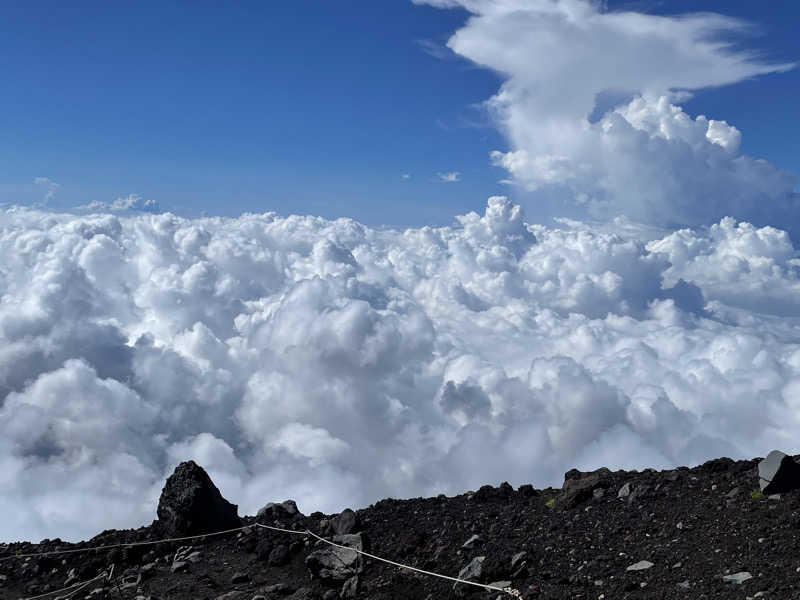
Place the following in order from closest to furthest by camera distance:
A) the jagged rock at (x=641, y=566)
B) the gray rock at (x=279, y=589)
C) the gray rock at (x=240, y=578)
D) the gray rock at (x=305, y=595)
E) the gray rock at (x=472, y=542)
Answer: the jagged rock at (x=641, y=566)
the gray rock at (x=305, y=595)
the gray rock at (x=279, y=589)
the gray rock at (x=472, y=542)
the gray rock at (x=240, y=578)

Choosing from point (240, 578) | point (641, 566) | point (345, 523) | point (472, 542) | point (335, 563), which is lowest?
point (641, 566)

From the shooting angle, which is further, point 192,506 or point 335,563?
point 192,506

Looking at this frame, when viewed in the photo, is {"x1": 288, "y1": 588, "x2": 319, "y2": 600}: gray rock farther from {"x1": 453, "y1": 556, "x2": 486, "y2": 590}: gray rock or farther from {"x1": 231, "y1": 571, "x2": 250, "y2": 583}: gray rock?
{"x1": 453, "y1": 556, "x2": 486, "y2": 590}: gray rock

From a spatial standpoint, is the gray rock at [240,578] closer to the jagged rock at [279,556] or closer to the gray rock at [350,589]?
the jagged rock at [279,556]

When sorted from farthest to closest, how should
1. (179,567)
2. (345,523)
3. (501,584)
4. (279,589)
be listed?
(345,523), (179,567), (279,589), (501,584)

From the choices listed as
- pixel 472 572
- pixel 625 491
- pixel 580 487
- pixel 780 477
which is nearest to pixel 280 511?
pixel 472 572

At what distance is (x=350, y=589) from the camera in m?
13.4

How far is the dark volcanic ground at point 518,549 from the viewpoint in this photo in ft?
37.8

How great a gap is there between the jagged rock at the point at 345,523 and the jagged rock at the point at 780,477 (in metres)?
10.5

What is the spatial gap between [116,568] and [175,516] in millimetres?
2037

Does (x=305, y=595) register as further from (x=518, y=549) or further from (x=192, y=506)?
(x=192, y=506)

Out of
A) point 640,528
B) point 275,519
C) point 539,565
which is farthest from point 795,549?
point 275,519

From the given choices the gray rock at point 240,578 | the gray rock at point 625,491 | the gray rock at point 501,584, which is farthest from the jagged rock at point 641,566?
the gray rock at point 240,578

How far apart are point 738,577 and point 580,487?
643 cm
